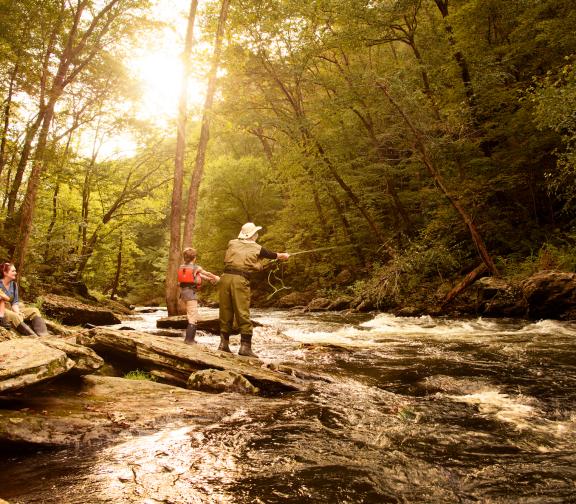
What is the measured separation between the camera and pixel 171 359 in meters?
5.86

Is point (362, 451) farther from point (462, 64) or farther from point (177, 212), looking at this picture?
point (462, 64)

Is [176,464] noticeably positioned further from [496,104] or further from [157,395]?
[496,104]

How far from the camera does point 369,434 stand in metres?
3.88

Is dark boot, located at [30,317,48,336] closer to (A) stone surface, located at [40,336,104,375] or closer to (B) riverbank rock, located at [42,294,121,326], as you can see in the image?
(A) stone surface, located at [40,336,104,375]

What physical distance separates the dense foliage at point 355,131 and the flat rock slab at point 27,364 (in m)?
8.22

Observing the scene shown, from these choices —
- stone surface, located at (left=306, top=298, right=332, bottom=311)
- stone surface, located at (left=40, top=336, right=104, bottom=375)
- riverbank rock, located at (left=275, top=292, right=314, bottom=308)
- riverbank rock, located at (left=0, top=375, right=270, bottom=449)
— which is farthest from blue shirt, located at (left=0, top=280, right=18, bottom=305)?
riverbank rock, located at (left=275, top=292, right=314, bottom=308)

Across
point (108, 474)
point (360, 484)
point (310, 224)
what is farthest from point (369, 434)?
point (310, 224)

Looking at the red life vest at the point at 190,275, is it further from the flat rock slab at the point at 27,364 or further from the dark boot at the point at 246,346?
the flat rock slab at the point at 27,364

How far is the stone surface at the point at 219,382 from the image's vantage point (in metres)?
5.31

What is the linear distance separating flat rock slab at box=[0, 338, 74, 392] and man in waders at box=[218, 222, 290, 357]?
3111mm

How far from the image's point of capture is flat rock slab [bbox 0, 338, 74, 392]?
3695 millimetres

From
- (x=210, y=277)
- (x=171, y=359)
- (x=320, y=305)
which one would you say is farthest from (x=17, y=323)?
(x=320, y=305)

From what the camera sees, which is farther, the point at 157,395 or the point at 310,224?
the point at 310,224

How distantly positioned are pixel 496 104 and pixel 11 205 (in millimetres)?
17656
